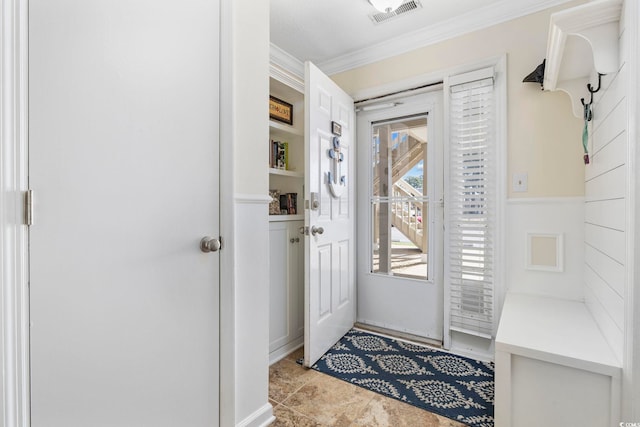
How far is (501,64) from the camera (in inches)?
76.1

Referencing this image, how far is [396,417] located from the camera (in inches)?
57.6

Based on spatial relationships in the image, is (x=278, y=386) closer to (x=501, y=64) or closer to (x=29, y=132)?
(x=29, y=132)

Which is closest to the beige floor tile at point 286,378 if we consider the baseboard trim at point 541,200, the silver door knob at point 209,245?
the silver door knob at point 209,245

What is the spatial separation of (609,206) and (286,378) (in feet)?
5.96

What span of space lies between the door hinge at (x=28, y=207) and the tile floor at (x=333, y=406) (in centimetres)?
130

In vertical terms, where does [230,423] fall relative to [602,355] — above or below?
below

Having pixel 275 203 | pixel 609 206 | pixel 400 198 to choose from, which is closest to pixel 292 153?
pixel 275 203

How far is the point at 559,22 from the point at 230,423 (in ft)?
6.50

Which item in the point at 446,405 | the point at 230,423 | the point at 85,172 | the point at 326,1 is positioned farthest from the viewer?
the point at 326,1

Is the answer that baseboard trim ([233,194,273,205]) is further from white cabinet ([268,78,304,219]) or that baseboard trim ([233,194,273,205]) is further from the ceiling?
the ceiling

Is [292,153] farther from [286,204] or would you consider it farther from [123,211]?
[123,211]

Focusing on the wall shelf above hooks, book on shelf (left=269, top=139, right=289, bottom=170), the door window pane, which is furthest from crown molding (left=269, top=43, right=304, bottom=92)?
the wall shelf above hooks

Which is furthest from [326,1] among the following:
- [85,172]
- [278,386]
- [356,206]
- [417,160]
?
[278,386]

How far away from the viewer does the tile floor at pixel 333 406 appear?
1432 millimetres
